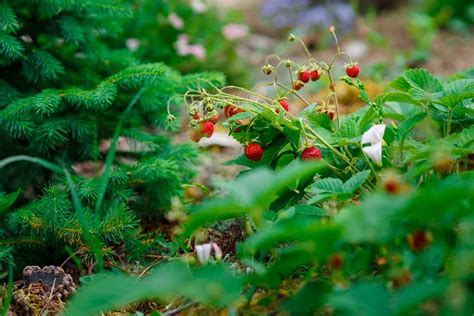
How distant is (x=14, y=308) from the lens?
1.47 m

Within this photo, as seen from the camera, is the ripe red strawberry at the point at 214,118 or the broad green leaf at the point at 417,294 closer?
the broad green leaf at the point at 417,294

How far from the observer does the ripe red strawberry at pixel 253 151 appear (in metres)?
1.51

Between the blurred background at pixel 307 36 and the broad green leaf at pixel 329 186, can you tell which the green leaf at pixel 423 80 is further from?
the blurred background at pixel 307 36

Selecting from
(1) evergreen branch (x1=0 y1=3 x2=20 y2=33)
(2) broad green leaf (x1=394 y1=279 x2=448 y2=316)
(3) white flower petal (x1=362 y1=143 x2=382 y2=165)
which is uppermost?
(1) evergreen branch (x1=0 y1=3 x2=20 y2=33)

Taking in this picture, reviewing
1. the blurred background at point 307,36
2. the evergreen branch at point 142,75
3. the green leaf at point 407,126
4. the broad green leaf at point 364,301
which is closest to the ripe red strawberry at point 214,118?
the evergreen branch at point 142,75

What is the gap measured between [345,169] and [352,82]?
9.1 inches

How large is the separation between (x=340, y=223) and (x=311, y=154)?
1.68 ft

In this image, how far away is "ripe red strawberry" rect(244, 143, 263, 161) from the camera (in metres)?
1.51

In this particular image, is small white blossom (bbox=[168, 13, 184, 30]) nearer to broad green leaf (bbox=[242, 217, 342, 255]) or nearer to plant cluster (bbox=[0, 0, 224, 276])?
plant cluster (bbox=[0, 0, 224, 276])

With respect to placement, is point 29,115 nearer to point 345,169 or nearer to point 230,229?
point 230,229

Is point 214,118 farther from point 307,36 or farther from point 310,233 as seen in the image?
point 307,36

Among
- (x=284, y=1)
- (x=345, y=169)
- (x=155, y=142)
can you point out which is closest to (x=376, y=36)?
(x=284, y=1)

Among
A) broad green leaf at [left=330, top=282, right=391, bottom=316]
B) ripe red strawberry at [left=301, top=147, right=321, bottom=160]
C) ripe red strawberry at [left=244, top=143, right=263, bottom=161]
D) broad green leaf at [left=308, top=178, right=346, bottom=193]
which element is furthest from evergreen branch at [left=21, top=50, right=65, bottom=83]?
broad green leaf at [left=330, top=282, right=391, bottom=316]

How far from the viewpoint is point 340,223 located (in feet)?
3.28
